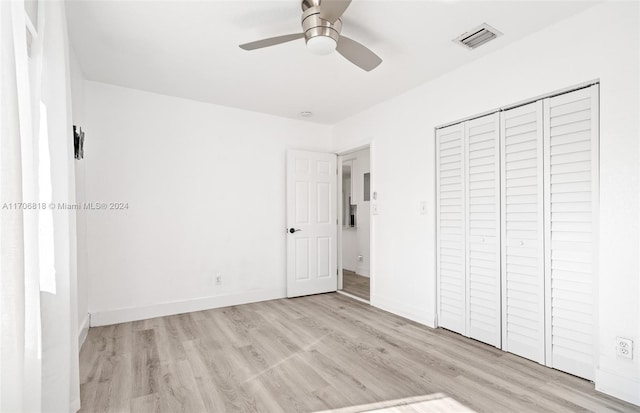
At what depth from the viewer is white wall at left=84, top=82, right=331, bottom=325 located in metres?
3.57

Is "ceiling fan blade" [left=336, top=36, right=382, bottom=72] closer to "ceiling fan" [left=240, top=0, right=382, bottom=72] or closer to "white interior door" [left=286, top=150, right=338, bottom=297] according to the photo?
"ceiling fan" [left=240, top=0, right=382, bottom=72]

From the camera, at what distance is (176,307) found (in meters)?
3.89

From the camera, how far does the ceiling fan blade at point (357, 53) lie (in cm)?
226

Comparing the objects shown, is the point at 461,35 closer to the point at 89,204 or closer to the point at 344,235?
the point at 89,204

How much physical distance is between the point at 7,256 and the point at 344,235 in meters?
5.78

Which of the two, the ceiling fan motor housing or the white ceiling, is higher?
the white ceiling

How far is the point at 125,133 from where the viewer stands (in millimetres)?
3697

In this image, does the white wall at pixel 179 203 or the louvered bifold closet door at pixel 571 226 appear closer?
the louvered bifold closet door at pixel 571 226

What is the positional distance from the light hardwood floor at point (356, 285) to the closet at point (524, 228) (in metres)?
1.58

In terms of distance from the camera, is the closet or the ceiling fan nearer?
the ceiling fan

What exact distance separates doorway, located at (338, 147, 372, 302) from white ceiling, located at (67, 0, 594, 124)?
2.38m

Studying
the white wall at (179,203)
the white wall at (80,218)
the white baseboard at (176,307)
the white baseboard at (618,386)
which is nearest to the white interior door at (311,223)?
the white wall at (179,203)

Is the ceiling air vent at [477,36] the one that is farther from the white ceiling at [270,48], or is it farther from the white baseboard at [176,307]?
the white baseboard at [176,307]

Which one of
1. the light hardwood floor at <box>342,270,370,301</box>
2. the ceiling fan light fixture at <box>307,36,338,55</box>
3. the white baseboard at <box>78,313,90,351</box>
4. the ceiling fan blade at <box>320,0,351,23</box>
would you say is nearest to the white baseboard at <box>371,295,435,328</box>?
the light hardwood floor at <box>342,270,370,301</box>
